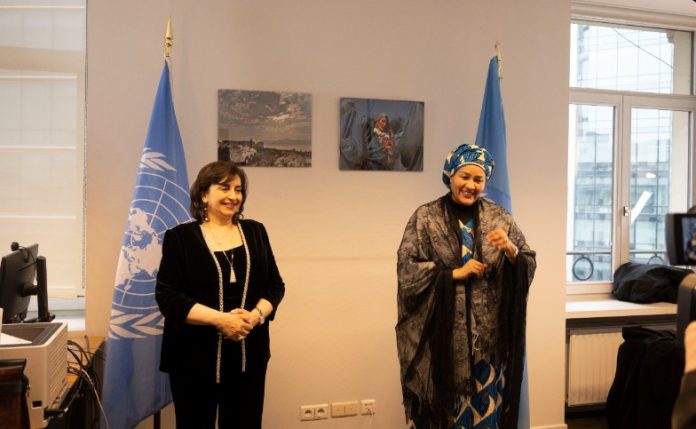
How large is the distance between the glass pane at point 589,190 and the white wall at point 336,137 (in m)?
0.54

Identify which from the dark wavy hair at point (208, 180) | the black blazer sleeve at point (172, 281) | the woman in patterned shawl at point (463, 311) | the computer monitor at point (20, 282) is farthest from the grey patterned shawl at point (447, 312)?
the computer monitor at point (20, 282)

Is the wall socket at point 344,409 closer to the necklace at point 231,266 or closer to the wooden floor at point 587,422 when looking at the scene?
the necklace at point 231,266

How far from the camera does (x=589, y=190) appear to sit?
3754 mm

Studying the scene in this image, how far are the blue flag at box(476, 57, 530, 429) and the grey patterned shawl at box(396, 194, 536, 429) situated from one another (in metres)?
0.53

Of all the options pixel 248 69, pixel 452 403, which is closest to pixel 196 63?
pixel 248 69

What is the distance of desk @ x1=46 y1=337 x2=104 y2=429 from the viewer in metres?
2.19

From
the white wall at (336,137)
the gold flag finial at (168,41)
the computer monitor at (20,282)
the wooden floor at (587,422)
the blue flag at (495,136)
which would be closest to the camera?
the computer monitor at (20,282)

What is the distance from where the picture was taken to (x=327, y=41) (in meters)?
2.90

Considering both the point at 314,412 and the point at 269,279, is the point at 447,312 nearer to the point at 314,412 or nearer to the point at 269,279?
the point at 269,279

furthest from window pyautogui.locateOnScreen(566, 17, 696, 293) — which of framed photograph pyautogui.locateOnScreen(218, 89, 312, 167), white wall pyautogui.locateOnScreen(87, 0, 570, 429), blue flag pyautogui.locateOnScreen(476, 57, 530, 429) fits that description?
framed photograph pyautogui.locateOnScreen(218, 89, 312, 167)

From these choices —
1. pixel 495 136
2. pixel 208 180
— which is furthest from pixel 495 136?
pixel 208 180

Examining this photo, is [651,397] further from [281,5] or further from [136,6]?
[136,6]

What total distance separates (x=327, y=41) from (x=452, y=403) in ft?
6.10

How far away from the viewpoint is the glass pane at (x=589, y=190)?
3736 mm
